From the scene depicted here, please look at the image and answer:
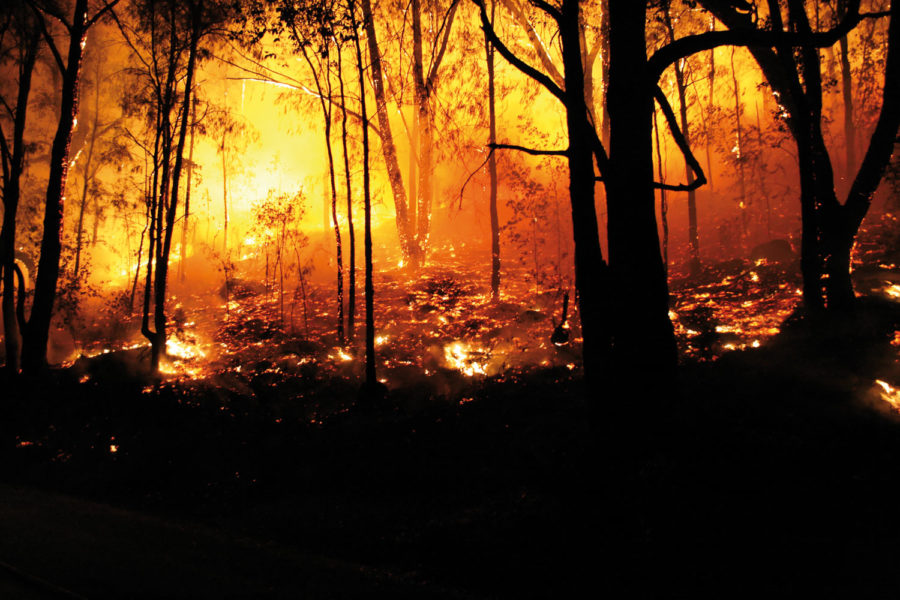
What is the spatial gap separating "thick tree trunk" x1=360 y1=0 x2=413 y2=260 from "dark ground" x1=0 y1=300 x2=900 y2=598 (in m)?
14.1

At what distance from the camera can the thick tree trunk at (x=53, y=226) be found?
10992 millimetres

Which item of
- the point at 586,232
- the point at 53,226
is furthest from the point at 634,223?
the point at 53,226

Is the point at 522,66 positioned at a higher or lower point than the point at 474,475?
higher

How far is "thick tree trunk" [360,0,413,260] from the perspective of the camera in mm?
20000

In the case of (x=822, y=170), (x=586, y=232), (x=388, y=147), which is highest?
(x=388, y=147)

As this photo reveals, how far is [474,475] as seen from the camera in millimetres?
6695

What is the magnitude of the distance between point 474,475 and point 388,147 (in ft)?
58.6

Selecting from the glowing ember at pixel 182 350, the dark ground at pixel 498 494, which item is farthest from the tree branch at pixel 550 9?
the glowing ember at pixel 182 350

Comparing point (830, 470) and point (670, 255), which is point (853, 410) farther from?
point (670, 255)

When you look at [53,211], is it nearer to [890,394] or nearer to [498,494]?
[498,494]

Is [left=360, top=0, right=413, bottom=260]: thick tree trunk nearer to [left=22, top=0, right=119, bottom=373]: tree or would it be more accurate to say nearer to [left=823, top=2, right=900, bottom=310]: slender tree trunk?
[left=22, top=0, right=119, bottom=373]: tree

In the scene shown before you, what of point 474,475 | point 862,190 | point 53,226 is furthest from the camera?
point 53,226

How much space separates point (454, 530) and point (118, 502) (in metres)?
5.50

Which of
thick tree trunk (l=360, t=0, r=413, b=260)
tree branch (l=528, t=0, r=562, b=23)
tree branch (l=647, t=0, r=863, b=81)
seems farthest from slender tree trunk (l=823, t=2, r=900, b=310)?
thick tree trunk (l=360, t=0, r=413, b=260)
